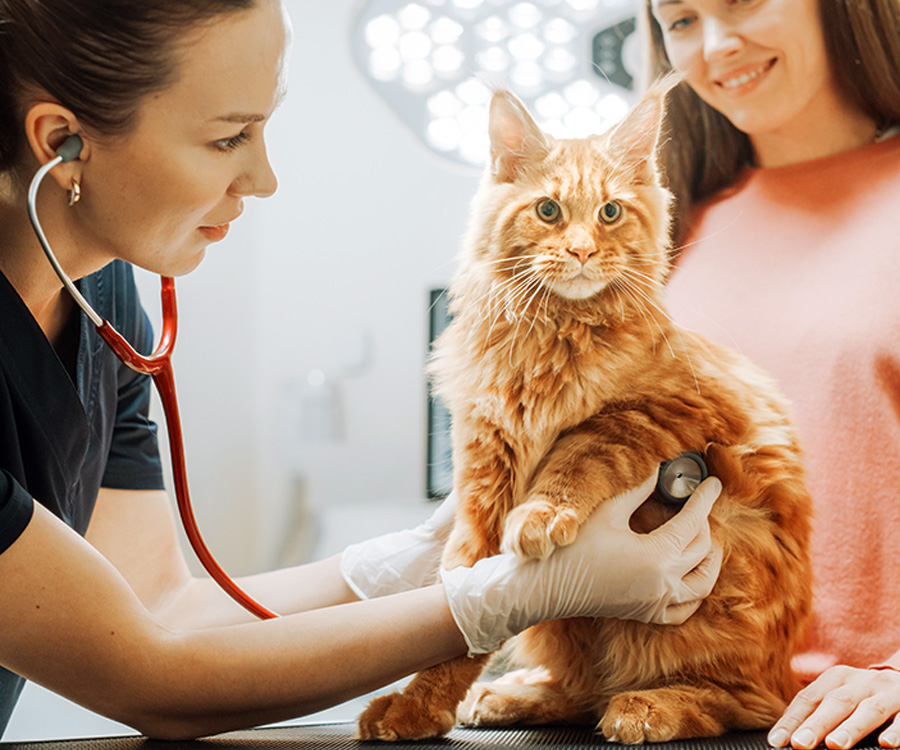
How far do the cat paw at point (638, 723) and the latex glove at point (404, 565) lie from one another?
0.49 meters

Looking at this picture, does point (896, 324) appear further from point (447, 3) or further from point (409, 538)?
point (447, 3)

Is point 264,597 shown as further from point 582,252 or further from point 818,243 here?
point 818,243

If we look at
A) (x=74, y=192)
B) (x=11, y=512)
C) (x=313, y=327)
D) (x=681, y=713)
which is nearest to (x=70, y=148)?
(x=74, y=192)

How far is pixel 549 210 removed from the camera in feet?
3.58

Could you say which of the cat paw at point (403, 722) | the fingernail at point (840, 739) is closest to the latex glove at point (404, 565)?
the cat paw at point (403, 722)

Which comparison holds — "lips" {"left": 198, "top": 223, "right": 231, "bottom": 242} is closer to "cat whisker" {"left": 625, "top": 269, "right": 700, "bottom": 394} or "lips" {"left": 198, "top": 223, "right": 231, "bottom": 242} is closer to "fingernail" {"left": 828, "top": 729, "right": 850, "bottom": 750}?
"cat whisker" {"left": 625, "top": 269, "right": 700, "bottom": 394}

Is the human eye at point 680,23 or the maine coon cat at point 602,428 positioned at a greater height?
the human eye at point 680,23

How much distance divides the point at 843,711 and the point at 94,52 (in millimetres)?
1298

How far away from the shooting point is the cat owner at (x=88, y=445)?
0.91 m

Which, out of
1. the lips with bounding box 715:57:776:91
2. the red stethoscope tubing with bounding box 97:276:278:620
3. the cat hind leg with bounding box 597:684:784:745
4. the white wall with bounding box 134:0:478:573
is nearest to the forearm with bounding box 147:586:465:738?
the red stethoscope tubing with bounding box 97:276:278:620

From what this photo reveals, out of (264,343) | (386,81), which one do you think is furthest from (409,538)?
(264,343)

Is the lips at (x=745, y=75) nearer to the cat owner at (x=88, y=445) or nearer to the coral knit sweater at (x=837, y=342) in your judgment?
the coral knit sweater at (x=837, y=342)

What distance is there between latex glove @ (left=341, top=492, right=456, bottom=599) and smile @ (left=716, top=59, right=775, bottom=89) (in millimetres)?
906

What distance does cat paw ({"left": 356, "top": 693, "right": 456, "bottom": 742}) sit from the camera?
1.00m
